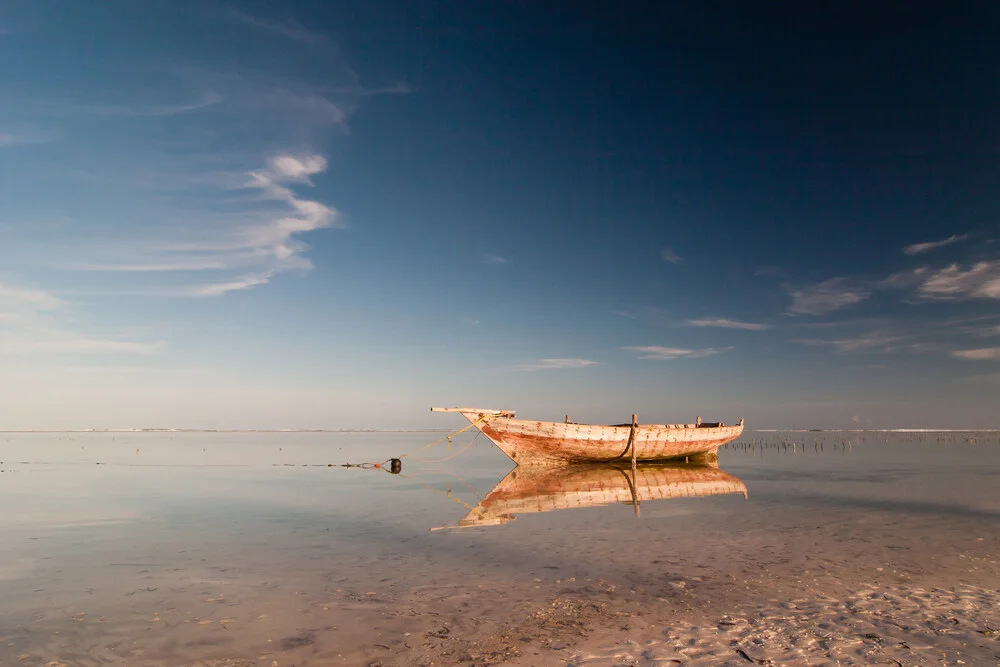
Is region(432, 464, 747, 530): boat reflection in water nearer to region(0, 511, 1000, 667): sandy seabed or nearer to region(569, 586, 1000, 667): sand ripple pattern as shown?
region(0, 511, 1000, 667): sandy seabed

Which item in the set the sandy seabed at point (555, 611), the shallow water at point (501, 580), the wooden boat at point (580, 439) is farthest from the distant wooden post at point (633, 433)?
the sandy seabed at point (555, 611)

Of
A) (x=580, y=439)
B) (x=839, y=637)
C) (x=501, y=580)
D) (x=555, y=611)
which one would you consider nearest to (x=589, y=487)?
(x=580, y=439)

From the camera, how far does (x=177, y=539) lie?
14.6 m

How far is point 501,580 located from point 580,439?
70.3 feet

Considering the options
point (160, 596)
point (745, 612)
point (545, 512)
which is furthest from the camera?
point (545, 512)

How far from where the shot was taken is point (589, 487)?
81.9 ft

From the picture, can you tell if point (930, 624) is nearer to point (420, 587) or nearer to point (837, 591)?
point (837, 591)

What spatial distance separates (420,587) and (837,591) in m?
6.85

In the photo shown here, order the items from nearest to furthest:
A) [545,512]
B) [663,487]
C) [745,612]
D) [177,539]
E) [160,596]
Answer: [745,612]
[160,596]
[177,539]
[545,512]
[663,487]

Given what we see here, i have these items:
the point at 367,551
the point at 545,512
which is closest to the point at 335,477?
the point at 545,512

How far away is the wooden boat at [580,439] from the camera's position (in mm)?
30422

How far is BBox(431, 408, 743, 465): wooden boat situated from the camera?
3042 centimetres

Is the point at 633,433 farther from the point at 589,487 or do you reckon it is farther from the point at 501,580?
the point at 501,580

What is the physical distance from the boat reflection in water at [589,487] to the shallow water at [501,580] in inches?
13.1
